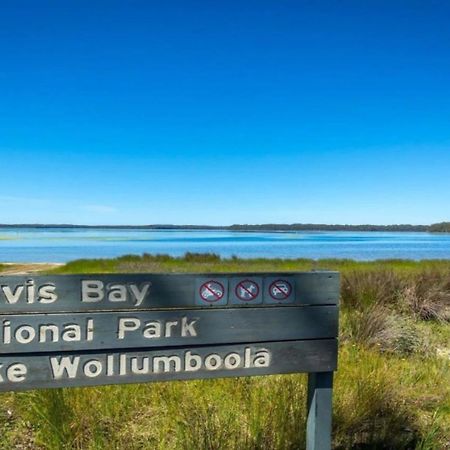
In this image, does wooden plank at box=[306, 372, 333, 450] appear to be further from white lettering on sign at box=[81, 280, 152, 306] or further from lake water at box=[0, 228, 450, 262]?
lake water at box=[0, 228, 450, 262]

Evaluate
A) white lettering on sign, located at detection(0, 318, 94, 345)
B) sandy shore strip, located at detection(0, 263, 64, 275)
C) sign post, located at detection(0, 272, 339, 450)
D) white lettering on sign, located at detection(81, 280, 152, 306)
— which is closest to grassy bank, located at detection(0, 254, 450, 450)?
sign post, located at detection(0, 272, 339, 450)

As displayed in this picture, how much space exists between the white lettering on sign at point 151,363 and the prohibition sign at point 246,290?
27 centimetres

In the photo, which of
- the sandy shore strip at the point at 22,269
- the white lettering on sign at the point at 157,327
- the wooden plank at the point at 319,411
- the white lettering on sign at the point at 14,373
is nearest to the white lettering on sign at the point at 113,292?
the white lettering on sign at the point at 157,327

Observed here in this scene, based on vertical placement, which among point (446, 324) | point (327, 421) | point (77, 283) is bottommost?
point (446, 324)

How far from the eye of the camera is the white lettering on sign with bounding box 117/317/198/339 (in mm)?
2379

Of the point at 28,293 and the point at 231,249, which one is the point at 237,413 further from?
the point at 231,249

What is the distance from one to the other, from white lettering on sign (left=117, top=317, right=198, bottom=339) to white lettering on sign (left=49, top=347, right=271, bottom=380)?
0.11 m

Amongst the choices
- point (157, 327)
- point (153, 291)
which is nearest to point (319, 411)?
point (157, 327)

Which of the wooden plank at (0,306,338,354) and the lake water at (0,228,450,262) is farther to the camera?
the lake water at (0,228,450,262)

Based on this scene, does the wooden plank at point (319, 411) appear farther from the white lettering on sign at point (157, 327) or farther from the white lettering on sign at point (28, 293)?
the white lettering on sign at point (28, 293)

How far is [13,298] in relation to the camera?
2254mm

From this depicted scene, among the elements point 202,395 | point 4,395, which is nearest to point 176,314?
point 202,395

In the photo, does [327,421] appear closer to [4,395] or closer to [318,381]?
[318,381]

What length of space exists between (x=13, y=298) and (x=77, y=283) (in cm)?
30
